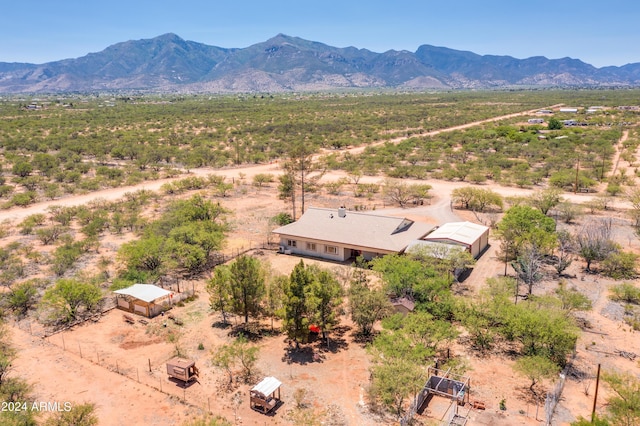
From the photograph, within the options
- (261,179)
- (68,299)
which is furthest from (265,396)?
(261,179)

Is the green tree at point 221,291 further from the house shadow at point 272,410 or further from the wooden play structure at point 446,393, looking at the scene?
the wooden play structure at point 446,393

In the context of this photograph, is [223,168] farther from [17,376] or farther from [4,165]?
[17,376]

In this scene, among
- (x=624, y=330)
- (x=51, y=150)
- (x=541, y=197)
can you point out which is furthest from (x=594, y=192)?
(x=51, y=150)

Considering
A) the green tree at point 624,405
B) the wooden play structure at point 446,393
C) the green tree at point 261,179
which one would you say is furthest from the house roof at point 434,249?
the green tree at point 261,179

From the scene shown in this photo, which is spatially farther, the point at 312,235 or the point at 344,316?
the point at 312,235

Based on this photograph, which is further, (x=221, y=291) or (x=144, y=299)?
(x=144, y=299)

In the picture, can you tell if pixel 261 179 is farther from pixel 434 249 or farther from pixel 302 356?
pixel 302 356
